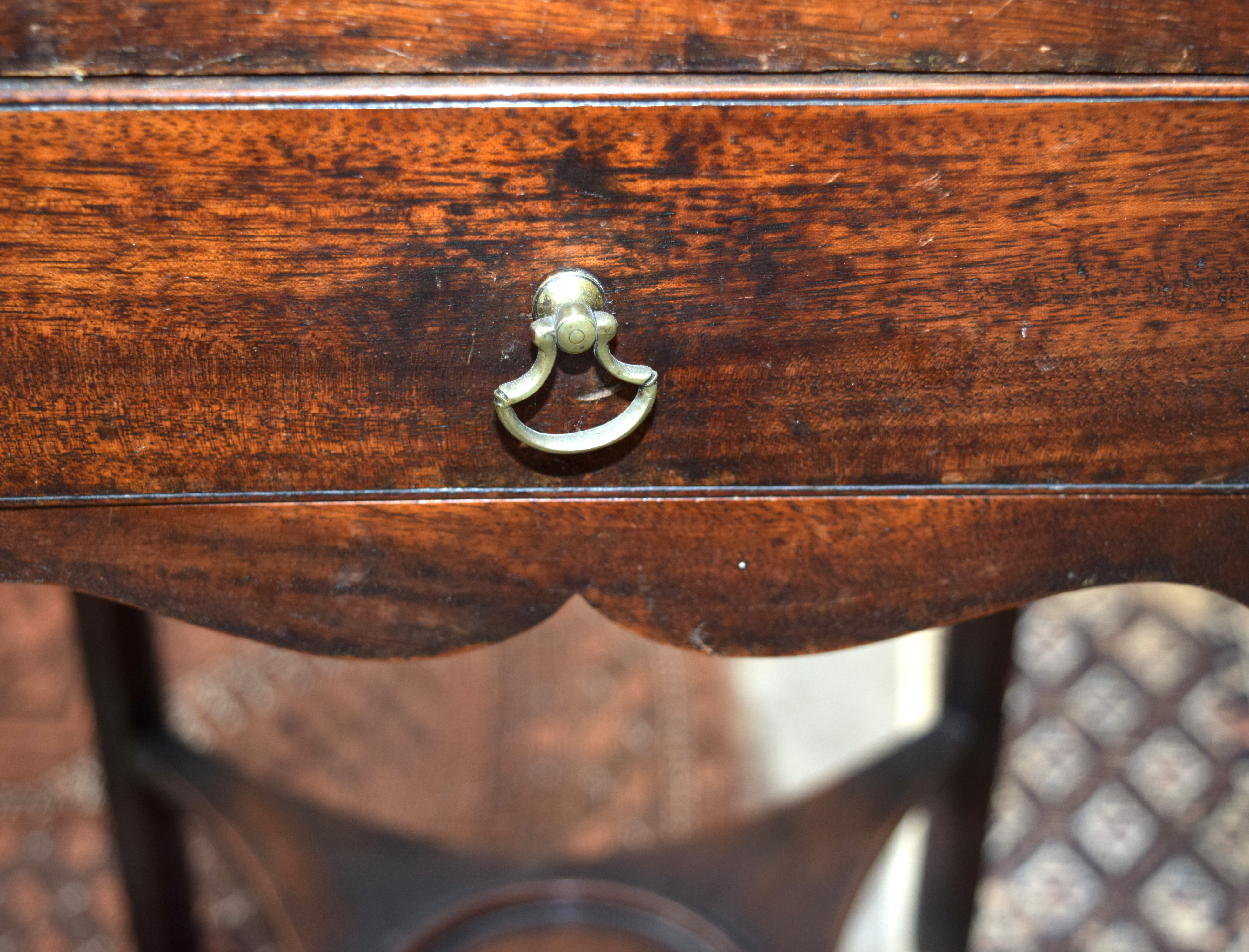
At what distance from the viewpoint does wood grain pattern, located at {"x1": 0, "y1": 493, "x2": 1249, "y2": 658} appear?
1.36 feet

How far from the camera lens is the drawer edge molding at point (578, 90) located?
1.10ft

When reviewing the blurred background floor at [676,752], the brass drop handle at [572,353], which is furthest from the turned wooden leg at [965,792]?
the brass drop handle at [572,353]

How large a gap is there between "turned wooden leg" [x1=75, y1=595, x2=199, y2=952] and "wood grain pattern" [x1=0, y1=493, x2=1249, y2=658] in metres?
0.36

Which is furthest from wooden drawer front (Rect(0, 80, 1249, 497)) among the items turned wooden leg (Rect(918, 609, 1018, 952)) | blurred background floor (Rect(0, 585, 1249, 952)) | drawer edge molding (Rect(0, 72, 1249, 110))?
blurred background floor (Rect(0, 585, 1249, 952))

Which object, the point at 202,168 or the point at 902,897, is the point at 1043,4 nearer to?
the point at 202,168

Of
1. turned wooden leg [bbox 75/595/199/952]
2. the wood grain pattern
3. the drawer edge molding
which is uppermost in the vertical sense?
turned wooden leg [bbox 75/595/199/952]

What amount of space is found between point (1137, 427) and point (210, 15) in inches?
13.8

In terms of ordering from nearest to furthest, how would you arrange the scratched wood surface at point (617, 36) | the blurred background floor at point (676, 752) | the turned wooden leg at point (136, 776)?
the scratched wood surface at point (617, 36) < the turned wooden leg at point (136, 776) < the blurred background floor at point (676, 752)

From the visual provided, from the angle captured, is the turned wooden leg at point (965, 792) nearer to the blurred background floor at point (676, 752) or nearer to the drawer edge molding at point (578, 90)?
the blurred background floor at point (676, 752)

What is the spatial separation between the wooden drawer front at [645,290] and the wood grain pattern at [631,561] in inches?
0.6

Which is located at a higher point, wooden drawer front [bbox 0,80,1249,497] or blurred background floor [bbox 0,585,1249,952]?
blurred background floor [bbox 0,585,1249,952]

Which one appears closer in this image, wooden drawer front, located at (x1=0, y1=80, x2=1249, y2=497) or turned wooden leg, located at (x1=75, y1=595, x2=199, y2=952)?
wooden drawer front, located at (x1=0, y1=80, x2=1249, y2=497)

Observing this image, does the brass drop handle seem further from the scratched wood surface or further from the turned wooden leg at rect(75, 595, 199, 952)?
the turned wooden leg at rect(75, 595, 199, 952)

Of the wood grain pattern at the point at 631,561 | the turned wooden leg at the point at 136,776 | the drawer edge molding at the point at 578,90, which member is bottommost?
the wood grain pattern at the point at 631,561
